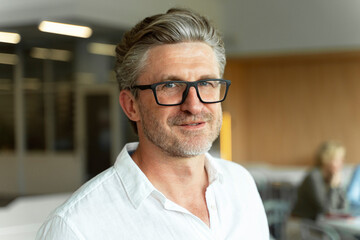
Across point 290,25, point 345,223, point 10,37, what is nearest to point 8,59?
point 10,37

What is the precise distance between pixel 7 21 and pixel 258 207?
5199 millimetres

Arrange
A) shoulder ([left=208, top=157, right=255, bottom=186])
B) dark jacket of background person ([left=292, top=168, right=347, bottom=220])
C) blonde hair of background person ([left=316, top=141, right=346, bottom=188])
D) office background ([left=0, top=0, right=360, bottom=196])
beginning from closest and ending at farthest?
shoulder ([left=208, top=157, right=255, bottom=186])
dark jacket of background person ([left=292, top=168, right=347, bottom=220])
blonde hair of background person ([left=316, top=141, right=346, bottom=188])
office background ([left=0, top=0, right=360, bottom=196])

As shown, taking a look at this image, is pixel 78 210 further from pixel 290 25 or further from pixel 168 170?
pixel 290 25

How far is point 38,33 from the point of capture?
6.43 m

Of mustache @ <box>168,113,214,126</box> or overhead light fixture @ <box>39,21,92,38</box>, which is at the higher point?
overhead light fixture @ <box>39,21,92,38</box>

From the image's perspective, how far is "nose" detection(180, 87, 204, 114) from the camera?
126cm

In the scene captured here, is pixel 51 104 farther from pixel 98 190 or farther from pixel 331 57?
pixel 98 190

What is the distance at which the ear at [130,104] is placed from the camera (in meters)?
1.41

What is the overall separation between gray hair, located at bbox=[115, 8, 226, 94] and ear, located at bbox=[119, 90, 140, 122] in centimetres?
2

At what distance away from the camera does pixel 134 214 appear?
4.10ft

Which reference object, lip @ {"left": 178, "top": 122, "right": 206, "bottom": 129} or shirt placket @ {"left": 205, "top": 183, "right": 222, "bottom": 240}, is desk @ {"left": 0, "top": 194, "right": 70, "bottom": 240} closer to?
shirt placket @ {"left": 205, "top": 183, "right": 222, "bottom": 240}

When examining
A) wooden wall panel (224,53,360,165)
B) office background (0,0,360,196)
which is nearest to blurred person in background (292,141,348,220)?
office background (0,0,360,196)

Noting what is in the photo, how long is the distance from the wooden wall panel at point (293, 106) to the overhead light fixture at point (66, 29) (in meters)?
3.25

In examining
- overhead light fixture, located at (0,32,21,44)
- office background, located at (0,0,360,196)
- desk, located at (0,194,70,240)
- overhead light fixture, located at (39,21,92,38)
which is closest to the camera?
desk, located at (0,194,70,240)
